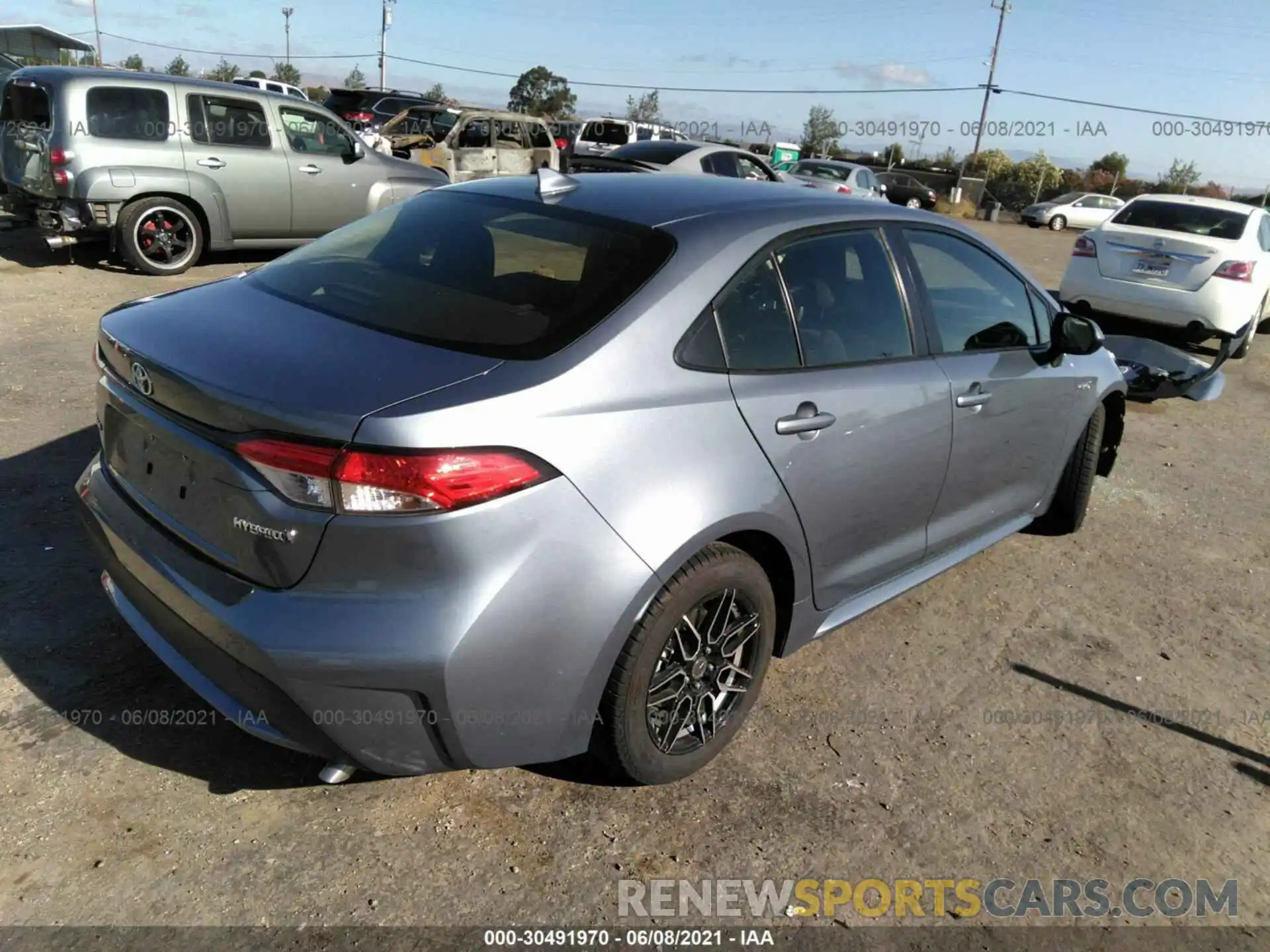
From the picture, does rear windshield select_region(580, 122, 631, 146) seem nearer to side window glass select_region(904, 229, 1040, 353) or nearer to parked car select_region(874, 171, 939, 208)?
parked car select_region(874, 171, 939, 208)

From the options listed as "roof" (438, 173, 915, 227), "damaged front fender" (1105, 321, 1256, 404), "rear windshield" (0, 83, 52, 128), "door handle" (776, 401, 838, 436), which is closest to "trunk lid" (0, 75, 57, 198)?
"rear windshield" (0, 83, 52, 128)

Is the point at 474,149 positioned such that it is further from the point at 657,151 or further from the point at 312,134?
the point at 312,134

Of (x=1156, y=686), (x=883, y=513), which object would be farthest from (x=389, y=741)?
(x=1156, y=686)

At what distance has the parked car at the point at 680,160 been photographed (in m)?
12.5

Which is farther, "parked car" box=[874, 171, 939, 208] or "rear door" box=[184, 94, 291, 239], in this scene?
"parked car" box=[874, 171, 939, 208]

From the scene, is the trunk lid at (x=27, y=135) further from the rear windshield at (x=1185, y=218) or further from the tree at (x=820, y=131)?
the tree at (x=820, y=131)

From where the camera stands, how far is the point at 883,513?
3.21 metres

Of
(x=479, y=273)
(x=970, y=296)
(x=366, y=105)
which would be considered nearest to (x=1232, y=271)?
(x=970, y=296)

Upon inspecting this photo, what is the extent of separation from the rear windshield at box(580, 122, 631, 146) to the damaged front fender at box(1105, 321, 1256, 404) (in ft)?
61.1

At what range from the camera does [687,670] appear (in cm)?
269

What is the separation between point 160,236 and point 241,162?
1.11m

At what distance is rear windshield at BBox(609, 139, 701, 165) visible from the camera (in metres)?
12.7

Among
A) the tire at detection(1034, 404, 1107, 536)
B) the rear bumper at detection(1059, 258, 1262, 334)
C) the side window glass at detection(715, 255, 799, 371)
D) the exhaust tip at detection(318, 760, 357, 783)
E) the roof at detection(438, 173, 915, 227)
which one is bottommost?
the exhaust tip at detection(318, 760, 357, 783)

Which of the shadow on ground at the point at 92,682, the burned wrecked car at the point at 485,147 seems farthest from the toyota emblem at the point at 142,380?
the burned wrecked car at the point at 485,147
